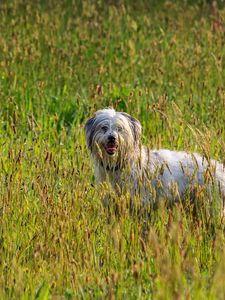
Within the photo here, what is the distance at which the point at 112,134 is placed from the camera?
6.08m

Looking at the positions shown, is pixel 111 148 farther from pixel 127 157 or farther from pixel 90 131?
pixel 90 131

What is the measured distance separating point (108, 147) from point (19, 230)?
3.68ft

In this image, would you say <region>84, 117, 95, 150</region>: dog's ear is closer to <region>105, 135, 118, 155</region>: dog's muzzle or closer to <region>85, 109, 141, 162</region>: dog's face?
<region>85, 109, 141, 162</region>: dog's face

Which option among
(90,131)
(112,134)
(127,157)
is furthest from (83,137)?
(112,134)

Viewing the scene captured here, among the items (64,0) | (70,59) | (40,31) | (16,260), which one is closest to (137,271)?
(16,260)

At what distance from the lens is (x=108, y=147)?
612 cm

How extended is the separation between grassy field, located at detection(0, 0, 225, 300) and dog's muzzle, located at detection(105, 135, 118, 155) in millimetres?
308

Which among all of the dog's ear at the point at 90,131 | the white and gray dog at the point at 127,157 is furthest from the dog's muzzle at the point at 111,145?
the dog's ear at the point at 90,131

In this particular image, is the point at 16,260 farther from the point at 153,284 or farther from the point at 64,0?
the point at 64,0

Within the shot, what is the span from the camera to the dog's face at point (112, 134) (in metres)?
6.11

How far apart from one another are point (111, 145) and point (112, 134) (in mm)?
81

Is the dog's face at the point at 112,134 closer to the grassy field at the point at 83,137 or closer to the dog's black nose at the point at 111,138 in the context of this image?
the dog's black nose at the point at 111,138

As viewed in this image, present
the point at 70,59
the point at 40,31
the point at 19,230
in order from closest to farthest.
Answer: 1. the point at 19,230
2. the point at 70,59
3. the point at 40,31

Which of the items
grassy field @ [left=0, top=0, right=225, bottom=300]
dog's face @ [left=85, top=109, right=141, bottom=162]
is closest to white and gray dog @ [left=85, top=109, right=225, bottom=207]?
dog's face @ [left=85, top=109, right=141, bottom=162]
